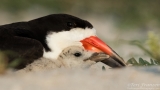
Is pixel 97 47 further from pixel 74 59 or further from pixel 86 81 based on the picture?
pixel 86 81

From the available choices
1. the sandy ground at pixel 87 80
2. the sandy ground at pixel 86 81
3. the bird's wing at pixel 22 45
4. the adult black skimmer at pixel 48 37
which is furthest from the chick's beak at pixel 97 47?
the sandy ground at pixel 86 81

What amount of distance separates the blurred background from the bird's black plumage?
11.8 feet

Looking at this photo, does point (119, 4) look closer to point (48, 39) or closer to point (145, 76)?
→ point (48, 39)

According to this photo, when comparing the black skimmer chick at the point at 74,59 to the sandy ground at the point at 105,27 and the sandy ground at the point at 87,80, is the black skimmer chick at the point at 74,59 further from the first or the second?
the sandy ground at the point at 105,27

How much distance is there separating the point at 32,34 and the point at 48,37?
0.16 meters

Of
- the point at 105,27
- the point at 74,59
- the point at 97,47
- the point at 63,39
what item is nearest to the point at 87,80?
the point at 74,59

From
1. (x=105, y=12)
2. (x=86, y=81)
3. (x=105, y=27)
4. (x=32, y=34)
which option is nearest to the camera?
(x=86, y=81)

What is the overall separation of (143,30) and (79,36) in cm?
410

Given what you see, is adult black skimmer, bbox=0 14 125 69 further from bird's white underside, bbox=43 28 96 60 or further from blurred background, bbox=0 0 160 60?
blurred background, bbox=0 0 160 60

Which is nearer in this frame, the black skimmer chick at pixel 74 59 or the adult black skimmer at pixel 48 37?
the adult black skimmer at pixel 48 37

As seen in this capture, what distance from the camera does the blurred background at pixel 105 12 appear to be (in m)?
12.0

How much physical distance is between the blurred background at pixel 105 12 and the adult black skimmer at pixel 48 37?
11.3 feet

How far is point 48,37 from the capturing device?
7.74 meters

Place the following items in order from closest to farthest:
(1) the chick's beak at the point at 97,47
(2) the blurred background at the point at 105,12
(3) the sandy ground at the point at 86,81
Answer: (3) the sandy ground at the point at 86,81 < (1) the chick's beak at the point at 97,47 < (2) the blurred background at the point at 105,12
